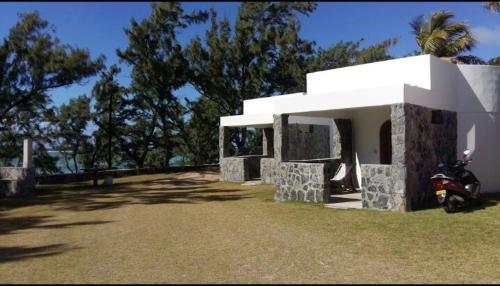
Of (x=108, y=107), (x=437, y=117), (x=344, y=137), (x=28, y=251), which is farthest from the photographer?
(x=108, y=107)

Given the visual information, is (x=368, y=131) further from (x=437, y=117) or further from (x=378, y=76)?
(x=437, y=117)

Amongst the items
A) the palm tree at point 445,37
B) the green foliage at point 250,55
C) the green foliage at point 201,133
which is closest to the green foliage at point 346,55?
the green foliage at point 250,55

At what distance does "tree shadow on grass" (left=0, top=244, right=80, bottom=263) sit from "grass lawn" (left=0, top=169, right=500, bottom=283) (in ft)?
0.06

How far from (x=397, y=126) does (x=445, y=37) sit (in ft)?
36.2

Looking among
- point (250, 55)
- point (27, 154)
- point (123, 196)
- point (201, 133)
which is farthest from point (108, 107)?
point (123, 196)

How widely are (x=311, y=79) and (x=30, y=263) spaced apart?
10.8 metres

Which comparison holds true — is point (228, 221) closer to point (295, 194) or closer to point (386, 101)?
point (295, 194)

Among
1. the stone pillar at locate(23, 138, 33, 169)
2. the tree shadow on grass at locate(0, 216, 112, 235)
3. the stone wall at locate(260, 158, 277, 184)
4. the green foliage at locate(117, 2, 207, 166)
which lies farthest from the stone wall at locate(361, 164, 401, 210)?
the green foliage at locate(117, 2, 207, 166)

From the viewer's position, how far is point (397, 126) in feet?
32.8

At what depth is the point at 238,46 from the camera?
2842 cm

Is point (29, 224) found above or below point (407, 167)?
below

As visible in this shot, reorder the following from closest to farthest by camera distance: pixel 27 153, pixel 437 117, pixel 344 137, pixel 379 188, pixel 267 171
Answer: pixel 379 188
pixel 437 117
pixel 344 137
pixel 27 153
pixel 267 171

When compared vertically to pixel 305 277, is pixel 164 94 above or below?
above

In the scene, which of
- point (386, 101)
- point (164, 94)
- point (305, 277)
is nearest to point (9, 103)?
point (164, 94)
